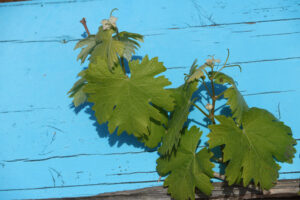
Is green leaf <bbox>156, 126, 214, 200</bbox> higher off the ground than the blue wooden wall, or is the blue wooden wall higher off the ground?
the blue wooden wall

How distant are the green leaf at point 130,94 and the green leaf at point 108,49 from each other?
0.12 ft

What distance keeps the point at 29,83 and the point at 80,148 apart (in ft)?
1.93

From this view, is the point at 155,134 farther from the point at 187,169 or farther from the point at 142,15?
the point at 142,15

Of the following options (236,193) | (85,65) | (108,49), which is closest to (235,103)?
(236,193)

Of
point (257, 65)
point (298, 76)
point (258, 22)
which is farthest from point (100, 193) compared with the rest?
point (258, 22)

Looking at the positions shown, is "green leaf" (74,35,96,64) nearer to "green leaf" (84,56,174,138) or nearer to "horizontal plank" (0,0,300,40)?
"green leaf" (84,56,174,138)

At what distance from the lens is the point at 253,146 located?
39.9 inches

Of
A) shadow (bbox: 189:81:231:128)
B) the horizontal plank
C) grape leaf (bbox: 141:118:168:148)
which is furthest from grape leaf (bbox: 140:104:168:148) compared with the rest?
the horizontal plank

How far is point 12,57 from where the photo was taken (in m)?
1.62

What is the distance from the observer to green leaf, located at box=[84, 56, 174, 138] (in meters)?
1.07

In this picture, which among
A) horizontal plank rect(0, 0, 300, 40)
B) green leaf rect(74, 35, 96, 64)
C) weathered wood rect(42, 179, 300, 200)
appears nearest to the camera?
weathered wood rect(42, 179, 300, 200)

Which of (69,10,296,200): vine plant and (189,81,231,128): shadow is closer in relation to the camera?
(69,10,296,200): vine plant

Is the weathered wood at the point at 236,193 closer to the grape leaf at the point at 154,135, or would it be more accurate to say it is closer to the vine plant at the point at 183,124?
the vine plant at the point at 183,124

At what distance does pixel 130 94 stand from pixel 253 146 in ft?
1.93
